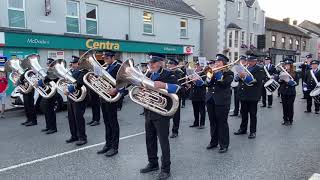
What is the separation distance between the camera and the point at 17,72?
9930 millimetres

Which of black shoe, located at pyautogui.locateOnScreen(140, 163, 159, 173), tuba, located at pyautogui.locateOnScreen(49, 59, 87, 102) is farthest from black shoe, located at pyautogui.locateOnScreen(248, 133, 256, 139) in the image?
tuba, located at pyautogui.locateOnScreen(49, 59, 87, 102)

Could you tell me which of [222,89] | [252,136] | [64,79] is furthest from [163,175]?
[64,79]

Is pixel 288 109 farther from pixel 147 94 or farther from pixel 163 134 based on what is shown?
pixel 147 94

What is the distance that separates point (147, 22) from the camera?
2297 cm

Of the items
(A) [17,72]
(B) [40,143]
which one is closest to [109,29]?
(A) [17,72]

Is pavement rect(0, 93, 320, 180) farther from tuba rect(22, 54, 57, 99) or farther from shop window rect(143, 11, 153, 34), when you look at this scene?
shop window rect(143, 11, 153, 34)

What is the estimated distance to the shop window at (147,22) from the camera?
74.7 ft

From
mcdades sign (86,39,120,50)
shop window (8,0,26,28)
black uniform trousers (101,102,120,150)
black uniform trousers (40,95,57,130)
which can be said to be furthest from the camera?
mcdades sign (86,39,120,50)

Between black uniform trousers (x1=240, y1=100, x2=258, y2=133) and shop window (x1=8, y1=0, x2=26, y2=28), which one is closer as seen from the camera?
black uniform trousers (x1=240, y1=100, x2=258, y2=133)

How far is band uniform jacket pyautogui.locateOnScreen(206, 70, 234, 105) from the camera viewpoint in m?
6.80

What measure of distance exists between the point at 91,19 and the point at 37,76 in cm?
1089

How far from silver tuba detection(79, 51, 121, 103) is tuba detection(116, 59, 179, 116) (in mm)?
793

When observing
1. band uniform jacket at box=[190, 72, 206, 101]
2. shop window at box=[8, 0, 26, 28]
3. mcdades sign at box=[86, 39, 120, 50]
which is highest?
shop window at box=[8, 0, 26, 28]

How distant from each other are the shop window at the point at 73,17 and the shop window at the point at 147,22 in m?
5.12
